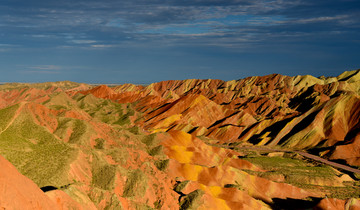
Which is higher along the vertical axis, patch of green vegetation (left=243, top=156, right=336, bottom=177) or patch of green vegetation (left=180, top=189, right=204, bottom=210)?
patch of green vegetation (left=180, top=189, right=204, bottom=210)

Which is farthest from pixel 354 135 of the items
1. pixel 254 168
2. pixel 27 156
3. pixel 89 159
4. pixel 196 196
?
pixel 27 156

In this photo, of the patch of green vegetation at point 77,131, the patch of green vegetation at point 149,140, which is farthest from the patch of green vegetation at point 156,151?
the patch of green vegetation at point 77,131

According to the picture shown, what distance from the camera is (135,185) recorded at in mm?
39719

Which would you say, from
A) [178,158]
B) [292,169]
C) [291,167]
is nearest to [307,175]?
[292,169]

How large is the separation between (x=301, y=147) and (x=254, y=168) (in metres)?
42.5

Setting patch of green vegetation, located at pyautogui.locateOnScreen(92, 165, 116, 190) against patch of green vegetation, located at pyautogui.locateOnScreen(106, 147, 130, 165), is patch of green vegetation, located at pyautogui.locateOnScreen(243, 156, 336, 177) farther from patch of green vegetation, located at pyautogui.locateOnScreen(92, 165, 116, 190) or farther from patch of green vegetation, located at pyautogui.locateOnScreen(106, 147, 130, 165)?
patch of green vegetation, located at pyautogui.locateOnScreen(92, 165, 116, 190)

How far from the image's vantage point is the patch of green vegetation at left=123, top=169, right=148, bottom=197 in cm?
3884

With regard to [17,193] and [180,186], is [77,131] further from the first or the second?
[17,193]

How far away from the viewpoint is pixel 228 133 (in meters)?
128

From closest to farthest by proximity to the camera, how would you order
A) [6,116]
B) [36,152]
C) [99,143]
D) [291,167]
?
1. [36,152]
2. [6,116]
3. [99,143]
4. [291,167]

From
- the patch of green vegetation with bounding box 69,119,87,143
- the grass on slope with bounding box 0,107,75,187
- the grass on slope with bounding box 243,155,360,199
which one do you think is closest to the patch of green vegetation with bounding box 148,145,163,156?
→ the patch of green vegetation with bounding box 69,119,87,143

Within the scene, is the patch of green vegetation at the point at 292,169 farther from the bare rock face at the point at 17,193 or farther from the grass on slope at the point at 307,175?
the bare rock face at the point at 17,193

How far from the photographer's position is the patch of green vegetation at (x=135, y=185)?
38844 mm

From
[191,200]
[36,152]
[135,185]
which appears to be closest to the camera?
[36,152]
